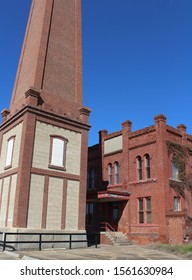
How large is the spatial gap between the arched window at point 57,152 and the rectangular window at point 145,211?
8.36 meters

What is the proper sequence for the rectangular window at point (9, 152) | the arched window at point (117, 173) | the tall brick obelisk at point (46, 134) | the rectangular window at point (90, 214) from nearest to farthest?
the tall brick obelisk at point (46, 134) < the rectangular window at point (9, 152) < the arched window at point (117, 173) < the rectangular window at point (90, 214)

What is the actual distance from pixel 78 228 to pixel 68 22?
58.9 ft

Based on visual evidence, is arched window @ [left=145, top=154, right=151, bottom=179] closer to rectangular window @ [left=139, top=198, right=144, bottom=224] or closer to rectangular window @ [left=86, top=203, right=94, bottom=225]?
Answer: rectangular window @ [left=139, top=198, right=144, bottom=224]

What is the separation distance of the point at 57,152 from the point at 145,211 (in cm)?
946

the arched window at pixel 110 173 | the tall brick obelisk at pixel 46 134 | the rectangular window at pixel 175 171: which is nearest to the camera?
the tall brick obelisk at pixel 46 134

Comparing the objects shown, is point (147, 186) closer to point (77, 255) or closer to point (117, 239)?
point (117, 239)

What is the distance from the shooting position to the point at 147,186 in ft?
86.2

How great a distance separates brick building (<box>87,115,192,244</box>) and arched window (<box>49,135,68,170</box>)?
5.76 metres

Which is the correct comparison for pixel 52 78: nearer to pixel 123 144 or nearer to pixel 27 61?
pixel 27 61

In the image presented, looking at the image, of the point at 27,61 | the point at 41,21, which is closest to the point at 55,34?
the point at 41,21

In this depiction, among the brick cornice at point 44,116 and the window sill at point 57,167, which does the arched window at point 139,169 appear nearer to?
the brick cornice at point 44,116

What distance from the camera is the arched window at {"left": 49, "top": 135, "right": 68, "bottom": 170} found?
861 inches

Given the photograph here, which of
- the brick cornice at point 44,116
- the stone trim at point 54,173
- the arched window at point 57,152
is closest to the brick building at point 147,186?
the stone trim at point 54,173

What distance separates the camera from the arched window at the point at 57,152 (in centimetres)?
2188
